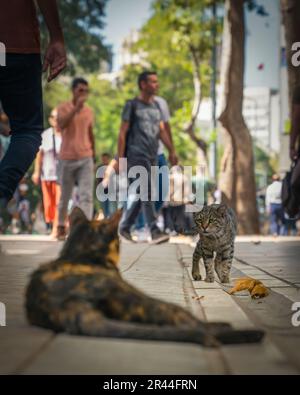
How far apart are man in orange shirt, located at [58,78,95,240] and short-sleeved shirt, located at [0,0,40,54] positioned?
6253 mm

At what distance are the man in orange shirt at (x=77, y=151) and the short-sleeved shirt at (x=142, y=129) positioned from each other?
0.62 meters

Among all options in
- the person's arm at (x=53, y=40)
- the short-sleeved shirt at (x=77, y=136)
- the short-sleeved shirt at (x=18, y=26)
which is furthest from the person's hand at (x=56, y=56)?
the short-sleeved shirt at (x=77, y=136)

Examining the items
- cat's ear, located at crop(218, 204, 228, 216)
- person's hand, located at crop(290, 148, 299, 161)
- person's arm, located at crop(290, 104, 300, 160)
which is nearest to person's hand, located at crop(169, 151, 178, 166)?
person's arm, located at crop(290, 104, 300, 160)

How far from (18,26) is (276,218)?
1678 cm

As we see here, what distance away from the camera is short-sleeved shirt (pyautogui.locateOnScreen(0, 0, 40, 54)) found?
568 centimetres

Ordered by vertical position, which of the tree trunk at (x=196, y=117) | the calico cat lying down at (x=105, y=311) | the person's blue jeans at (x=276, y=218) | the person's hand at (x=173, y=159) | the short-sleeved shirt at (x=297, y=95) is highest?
the tree trunk at (x=196, y=117)

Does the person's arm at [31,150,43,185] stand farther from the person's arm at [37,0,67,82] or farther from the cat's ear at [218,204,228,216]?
the person's arm at [37,0,67,82]

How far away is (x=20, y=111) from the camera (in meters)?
5.94

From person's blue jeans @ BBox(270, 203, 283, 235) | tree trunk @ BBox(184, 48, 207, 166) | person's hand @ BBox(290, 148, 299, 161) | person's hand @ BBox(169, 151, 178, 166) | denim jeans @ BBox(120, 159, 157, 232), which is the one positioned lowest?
person's blue jeans @ BBox(270, 203, 283, 235)

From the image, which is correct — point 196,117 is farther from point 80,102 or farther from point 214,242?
point 214,242

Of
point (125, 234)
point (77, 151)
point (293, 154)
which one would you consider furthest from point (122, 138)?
point (293, 154)

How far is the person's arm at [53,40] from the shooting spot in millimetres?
5879

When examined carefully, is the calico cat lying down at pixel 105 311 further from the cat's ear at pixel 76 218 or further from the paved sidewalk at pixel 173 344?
the cat's ear at pixel 76 218

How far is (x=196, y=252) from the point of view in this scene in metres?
6.55
